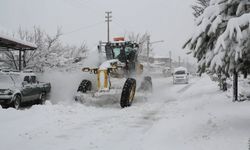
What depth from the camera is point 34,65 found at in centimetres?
2384

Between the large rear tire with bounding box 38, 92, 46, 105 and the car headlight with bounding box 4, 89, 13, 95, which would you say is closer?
the car headlight with bounding box 4, 89, 13, 95

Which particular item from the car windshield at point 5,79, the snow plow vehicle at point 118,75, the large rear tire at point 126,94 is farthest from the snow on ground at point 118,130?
the car windshield at point 5,79

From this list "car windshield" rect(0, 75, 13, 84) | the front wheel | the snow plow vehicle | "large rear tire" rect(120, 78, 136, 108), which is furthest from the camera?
"car windshield" rect(0, 75, 13, 84)

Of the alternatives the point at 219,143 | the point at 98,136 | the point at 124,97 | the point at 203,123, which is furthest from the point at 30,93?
the point at 219,143

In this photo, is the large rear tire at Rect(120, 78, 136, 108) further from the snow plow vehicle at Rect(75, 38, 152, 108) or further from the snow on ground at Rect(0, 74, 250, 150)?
the snow on ground at Rect(0, 74, 250, 150)

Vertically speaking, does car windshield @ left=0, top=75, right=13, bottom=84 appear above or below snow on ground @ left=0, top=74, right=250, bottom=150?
above

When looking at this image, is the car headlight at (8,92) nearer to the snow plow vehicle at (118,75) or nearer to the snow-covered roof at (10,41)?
the snow plow vehicle at (118,75)

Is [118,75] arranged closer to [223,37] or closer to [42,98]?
[42,98]

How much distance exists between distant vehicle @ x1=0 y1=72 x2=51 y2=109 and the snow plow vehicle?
9.00ft

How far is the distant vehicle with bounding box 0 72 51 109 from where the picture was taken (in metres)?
12.6

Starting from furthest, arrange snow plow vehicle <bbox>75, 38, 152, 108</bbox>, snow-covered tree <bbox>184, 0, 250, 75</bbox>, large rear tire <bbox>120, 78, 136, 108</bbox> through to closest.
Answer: snow plow vehicle <bbox>75, 38, 152, 108</bbox>, large rear tire <bbox>120, 78, 136, 108</bbox>, snow-covered tree <bbox>184, 0, 250, 75</bbox>

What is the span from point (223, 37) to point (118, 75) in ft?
26.7

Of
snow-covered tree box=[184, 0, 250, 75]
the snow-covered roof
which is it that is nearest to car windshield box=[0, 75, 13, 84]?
the snow-covered roof

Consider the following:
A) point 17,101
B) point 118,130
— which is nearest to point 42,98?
point 17,101
